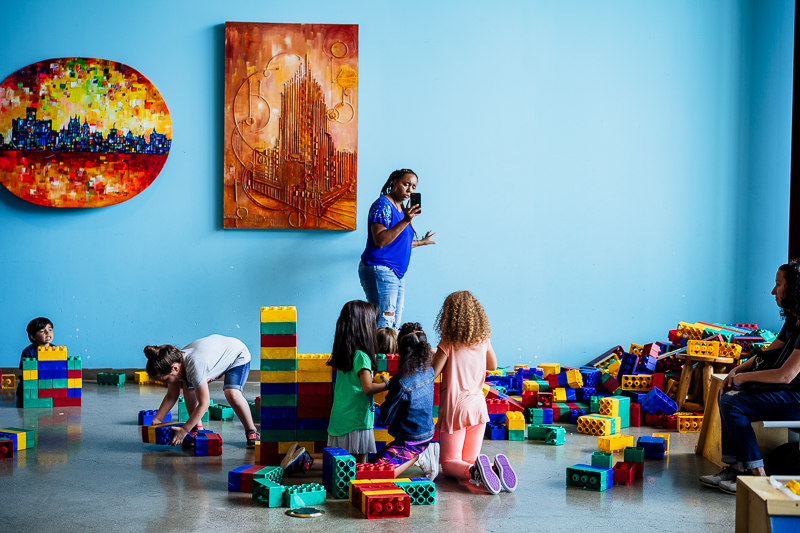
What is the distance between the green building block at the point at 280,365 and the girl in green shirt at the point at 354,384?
0.73 feet

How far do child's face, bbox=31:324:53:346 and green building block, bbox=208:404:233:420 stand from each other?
1.56m

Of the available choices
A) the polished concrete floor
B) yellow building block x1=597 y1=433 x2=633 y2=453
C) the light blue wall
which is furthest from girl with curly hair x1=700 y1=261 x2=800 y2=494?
the light blue wall

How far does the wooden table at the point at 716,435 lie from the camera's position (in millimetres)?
3703

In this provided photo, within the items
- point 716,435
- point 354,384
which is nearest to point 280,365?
point 354,384

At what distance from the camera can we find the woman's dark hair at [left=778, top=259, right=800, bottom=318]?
3.44m

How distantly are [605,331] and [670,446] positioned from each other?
2309 millimetres

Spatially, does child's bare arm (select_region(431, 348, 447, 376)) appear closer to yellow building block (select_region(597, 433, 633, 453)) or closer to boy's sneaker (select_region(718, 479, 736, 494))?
yellow building block (select_region(597, 433, 633, 453))

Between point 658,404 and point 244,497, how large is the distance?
122 inches

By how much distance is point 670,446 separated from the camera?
14.7 feet

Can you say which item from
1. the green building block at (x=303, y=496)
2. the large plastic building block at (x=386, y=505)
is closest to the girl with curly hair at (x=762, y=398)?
the large plastic building block at (x=386, y=505)

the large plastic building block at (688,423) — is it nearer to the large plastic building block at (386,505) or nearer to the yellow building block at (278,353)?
the large plastic building block at (386,505)

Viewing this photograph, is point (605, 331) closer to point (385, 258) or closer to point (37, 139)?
point (385, 258)

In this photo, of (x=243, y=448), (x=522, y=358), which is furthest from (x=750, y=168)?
(x=243, y=448)

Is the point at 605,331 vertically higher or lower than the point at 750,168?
lower
